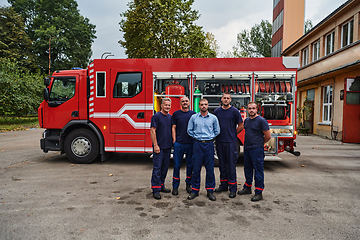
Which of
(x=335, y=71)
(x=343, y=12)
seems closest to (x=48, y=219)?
(x=335, y=71)

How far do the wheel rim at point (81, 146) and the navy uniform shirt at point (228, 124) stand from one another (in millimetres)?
4211

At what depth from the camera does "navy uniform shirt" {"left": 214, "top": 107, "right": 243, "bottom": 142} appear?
15.7 feet

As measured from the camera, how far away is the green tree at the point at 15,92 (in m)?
19.6

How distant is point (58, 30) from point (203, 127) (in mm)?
38916

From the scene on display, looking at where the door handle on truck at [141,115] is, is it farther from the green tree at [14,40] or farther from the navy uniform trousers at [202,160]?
the green tree at [14,40]

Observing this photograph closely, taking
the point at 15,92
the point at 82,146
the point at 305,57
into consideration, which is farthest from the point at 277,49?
the point at 82,146

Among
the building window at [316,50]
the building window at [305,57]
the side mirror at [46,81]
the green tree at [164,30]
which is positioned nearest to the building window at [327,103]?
the building window at [316,50]

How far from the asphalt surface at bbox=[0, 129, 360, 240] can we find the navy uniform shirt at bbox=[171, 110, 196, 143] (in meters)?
1.07

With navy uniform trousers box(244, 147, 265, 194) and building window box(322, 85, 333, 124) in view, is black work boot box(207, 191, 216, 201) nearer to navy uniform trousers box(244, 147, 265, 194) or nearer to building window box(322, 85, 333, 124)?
navy uniform trousers box(244, 147, 265, 194)

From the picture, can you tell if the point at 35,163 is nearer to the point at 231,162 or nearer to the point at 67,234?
the point at 67,234

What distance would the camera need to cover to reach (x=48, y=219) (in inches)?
147

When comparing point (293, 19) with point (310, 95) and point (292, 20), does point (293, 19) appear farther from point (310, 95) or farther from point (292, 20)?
point (310, 95)

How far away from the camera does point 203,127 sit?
459 centimetres

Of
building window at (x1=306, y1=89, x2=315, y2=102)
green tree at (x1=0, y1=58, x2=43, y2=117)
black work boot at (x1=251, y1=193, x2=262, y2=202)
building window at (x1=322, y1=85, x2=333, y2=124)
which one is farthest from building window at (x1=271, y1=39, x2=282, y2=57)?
black work boot at (x1=251, y1=193, x2=262, y2=202)
